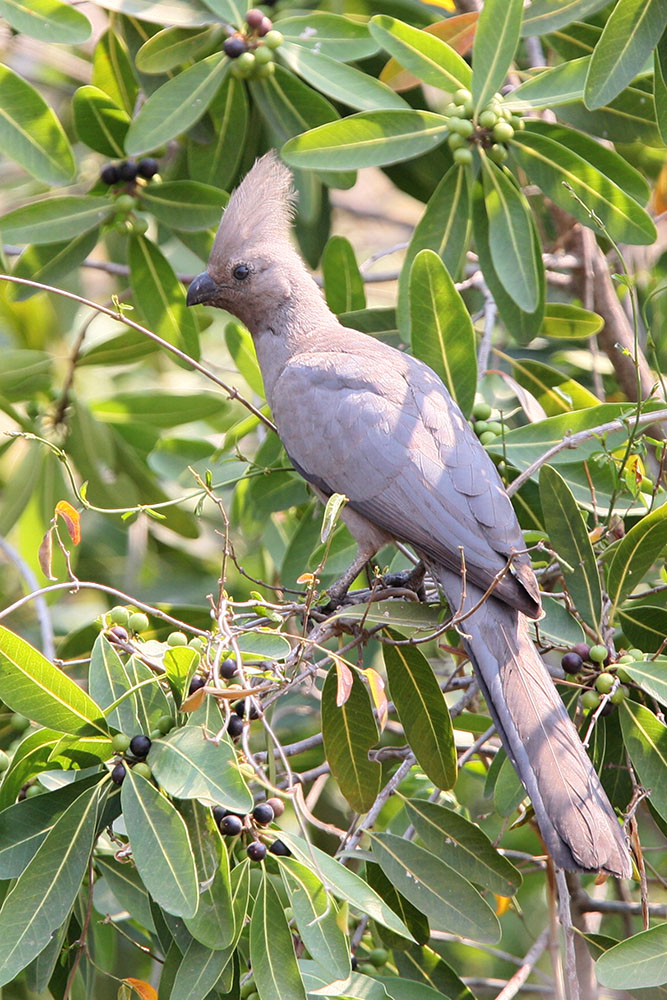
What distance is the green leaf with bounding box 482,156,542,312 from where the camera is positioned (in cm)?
346

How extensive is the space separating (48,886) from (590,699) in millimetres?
1383

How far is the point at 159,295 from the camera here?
3.95 metres

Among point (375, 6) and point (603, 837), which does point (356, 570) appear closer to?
point (603, 837)

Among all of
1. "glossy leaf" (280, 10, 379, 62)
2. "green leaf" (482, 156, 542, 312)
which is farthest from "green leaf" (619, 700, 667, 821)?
"glossy leaf" (280, 10, 379, 62)

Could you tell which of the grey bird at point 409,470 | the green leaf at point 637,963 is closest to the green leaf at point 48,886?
the grey bird at point 409,470

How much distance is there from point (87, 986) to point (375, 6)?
137 inches

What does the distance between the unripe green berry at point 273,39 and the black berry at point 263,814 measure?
8.13 ft

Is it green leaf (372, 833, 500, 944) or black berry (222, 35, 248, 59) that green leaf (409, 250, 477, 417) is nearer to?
black berry (222, 35, 248, 59)

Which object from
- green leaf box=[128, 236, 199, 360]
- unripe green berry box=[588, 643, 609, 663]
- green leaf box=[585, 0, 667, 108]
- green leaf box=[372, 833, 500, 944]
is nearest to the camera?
green leaf box=[372, 833, 500, 944]

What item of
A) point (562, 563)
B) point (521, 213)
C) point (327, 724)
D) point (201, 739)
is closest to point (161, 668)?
point (201, 739)

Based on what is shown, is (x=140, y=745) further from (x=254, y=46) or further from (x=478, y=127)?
(x=254, y=46)

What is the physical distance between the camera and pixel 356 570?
3.54m

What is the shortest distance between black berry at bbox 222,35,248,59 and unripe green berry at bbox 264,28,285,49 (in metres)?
0.08

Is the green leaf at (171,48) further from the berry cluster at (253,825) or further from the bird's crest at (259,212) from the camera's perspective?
the berry cluster at (253,825)
